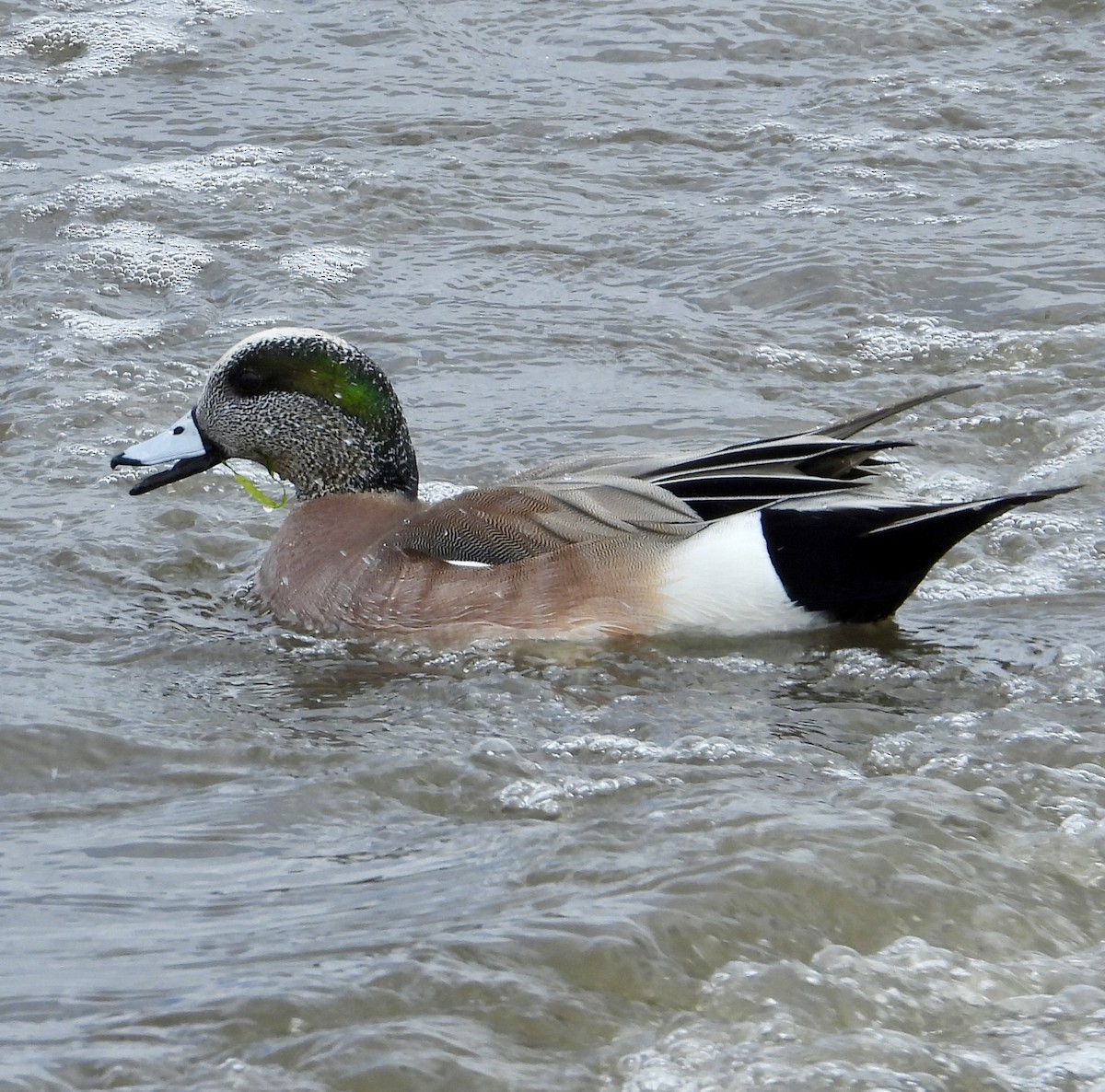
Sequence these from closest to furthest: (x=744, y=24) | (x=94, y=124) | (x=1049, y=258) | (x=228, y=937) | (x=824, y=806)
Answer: (x=228, y=937), (x=824, y=806), (x=1049, y=258), (x=94, y=124), (x=744, y=24)

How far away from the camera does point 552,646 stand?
4988mm

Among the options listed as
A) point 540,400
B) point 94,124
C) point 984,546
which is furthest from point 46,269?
point 984,546

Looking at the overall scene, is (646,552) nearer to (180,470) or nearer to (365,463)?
(365,463)

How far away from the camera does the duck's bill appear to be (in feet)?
17.8

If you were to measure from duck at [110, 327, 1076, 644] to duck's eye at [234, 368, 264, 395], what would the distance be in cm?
41

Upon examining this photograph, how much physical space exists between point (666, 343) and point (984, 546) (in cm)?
175

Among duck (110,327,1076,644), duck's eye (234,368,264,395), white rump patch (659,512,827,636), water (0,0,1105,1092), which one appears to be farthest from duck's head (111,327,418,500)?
white rump patch (659,512,827,636)

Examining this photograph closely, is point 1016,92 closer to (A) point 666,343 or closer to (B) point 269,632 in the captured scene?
(A) point 666,343

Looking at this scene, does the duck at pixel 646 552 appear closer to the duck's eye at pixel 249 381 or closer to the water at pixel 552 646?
the water at pixel 552 646

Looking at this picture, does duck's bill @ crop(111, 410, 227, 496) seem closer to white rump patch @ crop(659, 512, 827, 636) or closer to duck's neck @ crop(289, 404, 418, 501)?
duck's neck @ crop(289, 404, 418, 501)

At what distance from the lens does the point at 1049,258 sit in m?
7.34

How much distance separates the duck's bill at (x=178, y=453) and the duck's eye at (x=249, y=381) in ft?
0.58

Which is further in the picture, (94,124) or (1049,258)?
(94,124)

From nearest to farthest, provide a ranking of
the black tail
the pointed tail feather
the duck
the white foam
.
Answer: the black tail
the duck
the pointed tail feather
the white foam
